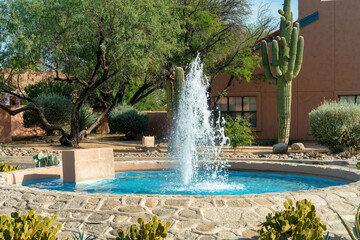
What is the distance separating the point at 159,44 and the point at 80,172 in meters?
9.64

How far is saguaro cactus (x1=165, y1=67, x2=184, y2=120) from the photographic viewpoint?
47.2ft

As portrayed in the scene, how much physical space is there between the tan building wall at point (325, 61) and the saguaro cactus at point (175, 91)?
5577 millimetres

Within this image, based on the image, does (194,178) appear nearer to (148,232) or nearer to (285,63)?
(148,232)

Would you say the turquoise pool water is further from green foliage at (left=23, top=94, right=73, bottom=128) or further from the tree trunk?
green foliage at (left=23, top=94, right=73, bottom=128)

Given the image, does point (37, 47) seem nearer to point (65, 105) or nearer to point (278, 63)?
point (65, 105)

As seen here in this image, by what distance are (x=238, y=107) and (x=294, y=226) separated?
60.2ft

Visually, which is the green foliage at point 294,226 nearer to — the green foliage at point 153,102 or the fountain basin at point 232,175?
the fountain basin at point 232,175

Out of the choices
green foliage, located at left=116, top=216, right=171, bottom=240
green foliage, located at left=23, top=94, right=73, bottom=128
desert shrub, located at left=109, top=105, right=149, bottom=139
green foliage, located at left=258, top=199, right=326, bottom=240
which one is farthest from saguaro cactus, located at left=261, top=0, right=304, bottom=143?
green foliage, located at left=116, top=216, right=171, bottom=240

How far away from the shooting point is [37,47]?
1585 cm

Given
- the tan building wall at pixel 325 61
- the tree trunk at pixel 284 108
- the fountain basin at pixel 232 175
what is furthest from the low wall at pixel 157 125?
the fountain basin at pixel 232 175

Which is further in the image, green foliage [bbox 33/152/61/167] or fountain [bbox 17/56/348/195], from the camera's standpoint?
green foliage [bbox 33/152/61/167]

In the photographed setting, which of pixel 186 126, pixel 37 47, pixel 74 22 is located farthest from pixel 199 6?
pixel 186 126

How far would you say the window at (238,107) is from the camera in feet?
71.9

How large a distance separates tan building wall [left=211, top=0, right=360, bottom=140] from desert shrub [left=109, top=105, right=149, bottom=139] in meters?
7.00
